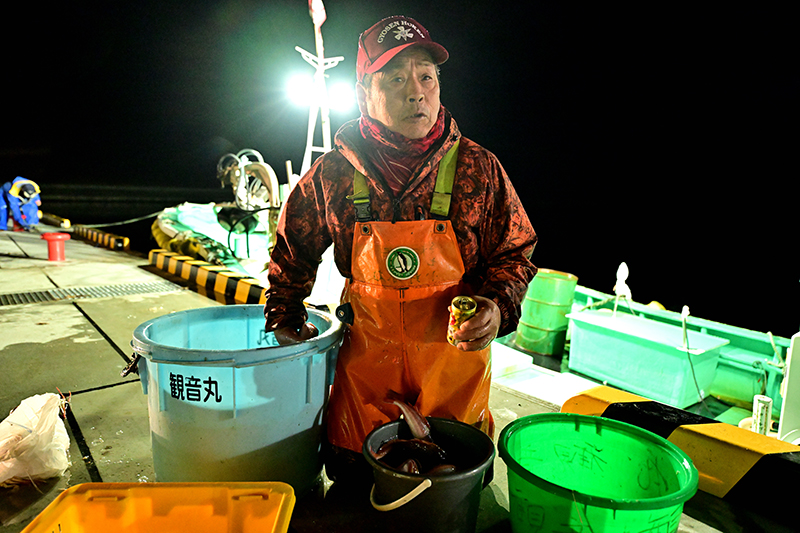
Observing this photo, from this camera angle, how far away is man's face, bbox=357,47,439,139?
1.87m

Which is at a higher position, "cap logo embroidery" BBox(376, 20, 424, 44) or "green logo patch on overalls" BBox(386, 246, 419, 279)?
"cap logo embroidery" BBox(376, 20, 424, 44)

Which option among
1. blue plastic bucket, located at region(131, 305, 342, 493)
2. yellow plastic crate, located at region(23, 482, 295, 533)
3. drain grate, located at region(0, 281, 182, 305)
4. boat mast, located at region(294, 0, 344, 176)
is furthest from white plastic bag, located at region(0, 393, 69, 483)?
boat mast, located at region(294, 0, 344, 176)

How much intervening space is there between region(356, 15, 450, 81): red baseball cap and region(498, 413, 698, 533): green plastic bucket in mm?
1549

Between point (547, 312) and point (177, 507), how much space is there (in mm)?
6302

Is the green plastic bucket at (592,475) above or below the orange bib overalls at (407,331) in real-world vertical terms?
below

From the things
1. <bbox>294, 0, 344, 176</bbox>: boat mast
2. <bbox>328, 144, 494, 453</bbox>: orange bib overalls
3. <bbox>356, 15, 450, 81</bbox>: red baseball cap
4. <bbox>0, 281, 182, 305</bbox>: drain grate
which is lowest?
<bbox>0, 281, 182, 305</bbox>: drain grate

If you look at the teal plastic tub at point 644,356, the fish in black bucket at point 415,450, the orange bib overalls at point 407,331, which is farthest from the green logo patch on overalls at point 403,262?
the teal plastic tub at point 644,356

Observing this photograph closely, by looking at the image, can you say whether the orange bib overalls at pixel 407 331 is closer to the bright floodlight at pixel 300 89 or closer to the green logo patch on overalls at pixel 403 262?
the green logo patch on overalls at pixel 403 262

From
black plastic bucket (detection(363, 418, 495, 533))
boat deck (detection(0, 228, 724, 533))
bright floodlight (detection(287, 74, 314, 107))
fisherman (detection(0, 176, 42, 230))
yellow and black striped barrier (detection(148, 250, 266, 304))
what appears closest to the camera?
black plastic bucket (detection(363, 418, 495, 533))

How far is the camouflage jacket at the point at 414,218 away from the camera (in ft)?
6.26

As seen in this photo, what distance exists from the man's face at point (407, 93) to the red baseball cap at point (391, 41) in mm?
40

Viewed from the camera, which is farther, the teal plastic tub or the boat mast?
the boat mast

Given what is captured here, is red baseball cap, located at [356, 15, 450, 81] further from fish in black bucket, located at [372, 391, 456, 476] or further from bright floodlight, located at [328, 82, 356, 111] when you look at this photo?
bright floodlight, located at [328, 82, 356, 111]

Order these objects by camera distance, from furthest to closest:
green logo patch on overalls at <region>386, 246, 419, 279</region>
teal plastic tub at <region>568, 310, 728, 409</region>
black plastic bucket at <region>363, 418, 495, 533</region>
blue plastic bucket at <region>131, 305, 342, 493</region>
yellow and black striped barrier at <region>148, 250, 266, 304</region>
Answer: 1. yellow and black striped barrier at <region>148, 250, 266, 304</region>
2. teal plastic tub at <region>568, 310, 728, 409</region>
3. green logo patch on overalls at <region>386, 246, 419, 279</region>
4. blue plastic bucket at <region>131, 305, 342, 493</region>
5. black plastic bucket at <region>363, 418, 495, 533</region>
